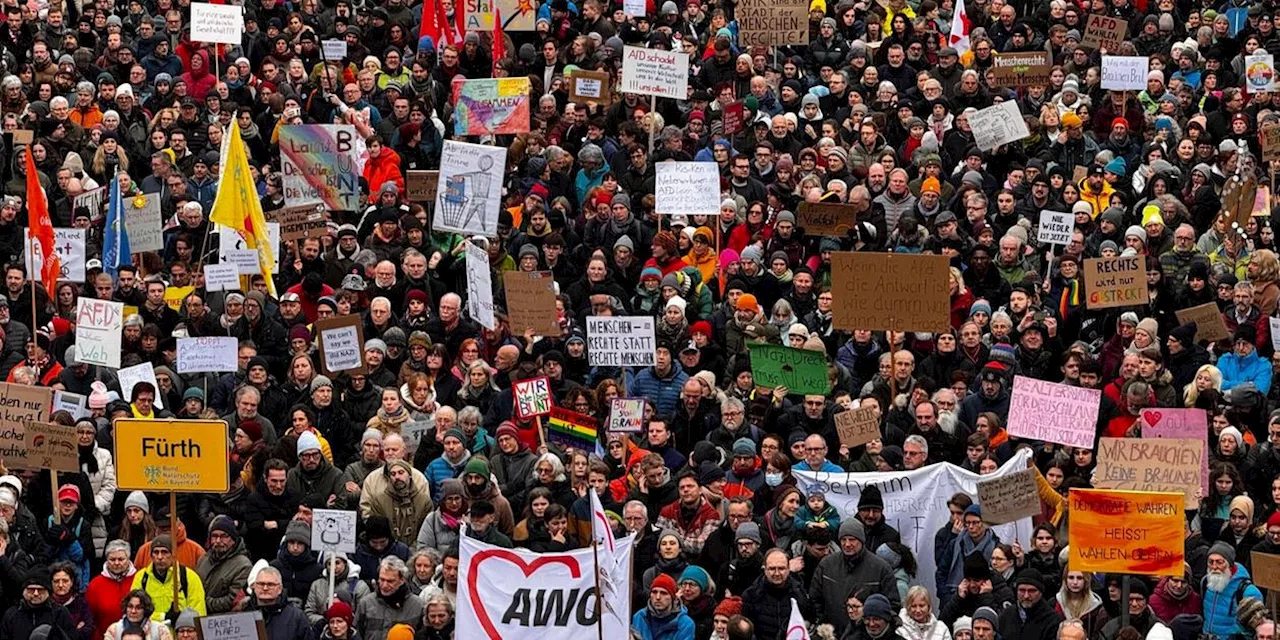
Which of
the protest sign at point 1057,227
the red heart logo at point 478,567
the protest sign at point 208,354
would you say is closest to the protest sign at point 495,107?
the protest sign at point 1057,227

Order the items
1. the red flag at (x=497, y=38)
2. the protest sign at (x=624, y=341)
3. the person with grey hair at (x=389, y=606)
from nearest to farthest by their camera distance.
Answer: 1. the person with grey hair at (x=389, y=606)
2. the protest sign at (x=624, y=341)
3. the red flag at (x=497, y=38)

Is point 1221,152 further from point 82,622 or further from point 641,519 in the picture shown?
point 82,622

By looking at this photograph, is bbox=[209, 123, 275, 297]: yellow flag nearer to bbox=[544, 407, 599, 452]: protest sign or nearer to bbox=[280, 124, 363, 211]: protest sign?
bbox=[280, 124, 363, 211]: protest sign

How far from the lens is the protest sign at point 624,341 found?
21078mm

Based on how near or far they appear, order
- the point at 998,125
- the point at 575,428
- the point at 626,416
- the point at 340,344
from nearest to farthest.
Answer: the point at 626,416 < the point at 575,428 < the point at 340,344 < the point at 998,125

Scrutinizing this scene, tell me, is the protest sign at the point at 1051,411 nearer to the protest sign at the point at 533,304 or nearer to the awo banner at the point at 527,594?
the awo banner at the point at 527,594

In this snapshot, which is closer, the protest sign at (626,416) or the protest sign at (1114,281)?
the protest sign at (626,416)

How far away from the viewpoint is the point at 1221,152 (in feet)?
81.3

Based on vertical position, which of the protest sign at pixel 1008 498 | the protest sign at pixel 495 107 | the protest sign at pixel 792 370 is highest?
the protest sign at pixel 495 107

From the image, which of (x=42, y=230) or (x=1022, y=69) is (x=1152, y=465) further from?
(x=1022, y=69)

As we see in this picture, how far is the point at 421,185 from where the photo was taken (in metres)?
24.4

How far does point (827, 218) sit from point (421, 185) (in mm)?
3308

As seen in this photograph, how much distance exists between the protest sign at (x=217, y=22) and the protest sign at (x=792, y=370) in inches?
330

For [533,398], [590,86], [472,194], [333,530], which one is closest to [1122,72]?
[590,86]
